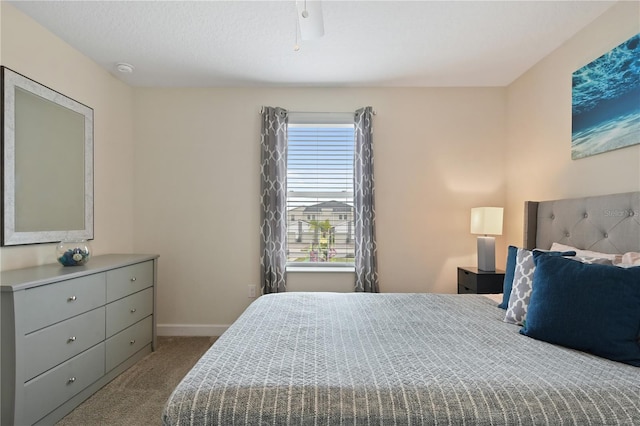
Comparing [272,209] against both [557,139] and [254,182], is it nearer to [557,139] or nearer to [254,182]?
[254,182]

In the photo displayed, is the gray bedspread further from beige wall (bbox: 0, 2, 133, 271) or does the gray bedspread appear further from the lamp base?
beige wall (bbox: 0, 2, 133, 271)

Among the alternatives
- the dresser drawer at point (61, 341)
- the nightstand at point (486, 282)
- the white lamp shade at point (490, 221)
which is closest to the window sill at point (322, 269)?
the nightstand at point (486, 282)

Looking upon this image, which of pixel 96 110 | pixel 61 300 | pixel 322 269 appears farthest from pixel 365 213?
pixel 96 110

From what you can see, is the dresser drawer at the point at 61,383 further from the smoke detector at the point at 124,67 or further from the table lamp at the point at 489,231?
the table lamp at the point at 489,231

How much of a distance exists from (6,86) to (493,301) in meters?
3.31

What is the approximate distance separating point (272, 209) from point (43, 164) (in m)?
1.76

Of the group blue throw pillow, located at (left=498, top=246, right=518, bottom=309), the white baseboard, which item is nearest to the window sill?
the white baseboard

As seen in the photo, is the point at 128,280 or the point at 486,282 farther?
the point at 486,282

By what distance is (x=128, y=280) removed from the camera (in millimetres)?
2707

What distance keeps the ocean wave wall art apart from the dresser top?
3.35 m

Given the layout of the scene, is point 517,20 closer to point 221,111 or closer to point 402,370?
point 402,370

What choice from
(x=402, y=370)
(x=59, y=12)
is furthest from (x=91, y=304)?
(x=402, y=370)

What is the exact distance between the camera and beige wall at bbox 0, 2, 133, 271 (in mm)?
2176

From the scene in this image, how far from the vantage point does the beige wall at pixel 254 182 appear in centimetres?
341
